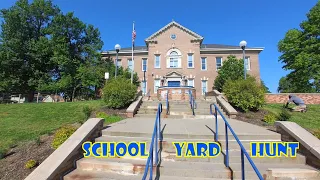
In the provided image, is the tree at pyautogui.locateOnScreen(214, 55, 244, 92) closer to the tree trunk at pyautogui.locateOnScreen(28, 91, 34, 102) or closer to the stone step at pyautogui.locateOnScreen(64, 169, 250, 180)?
the stone step at pyautogui.locateOnScreen(64, 169, 250, 180)

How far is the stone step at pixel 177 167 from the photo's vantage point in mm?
3949

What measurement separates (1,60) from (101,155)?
2995 cm

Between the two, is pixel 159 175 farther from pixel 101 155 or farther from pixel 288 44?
pixel 288 44

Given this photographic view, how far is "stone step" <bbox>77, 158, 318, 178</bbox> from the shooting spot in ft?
13.0

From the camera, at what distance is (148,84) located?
96.4ft

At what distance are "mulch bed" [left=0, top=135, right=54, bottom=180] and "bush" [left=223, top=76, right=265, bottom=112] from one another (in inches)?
356

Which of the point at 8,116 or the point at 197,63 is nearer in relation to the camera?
the point at 8,116

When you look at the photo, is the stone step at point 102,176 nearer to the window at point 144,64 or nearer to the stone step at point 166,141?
the stone step at point 166,141

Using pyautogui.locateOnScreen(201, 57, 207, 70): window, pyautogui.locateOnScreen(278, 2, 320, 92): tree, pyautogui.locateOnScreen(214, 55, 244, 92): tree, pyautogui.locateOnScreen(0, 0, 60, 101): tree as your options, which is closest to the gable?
pyautogui.locateOnScreen(201, 57, 207, 70): window

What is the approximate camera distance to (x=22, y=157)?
16.5 ft

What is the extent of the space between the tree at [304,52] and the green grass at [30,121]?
2695 cm

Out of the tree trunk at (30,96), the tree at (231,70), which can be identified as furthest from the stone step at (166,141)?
the tree trunk at (30,96)

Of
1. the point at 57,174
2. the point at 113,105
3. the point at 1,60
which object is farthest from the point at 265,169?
the point at 1,60

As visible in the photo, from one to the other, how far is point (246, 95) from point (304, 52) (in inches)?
832
